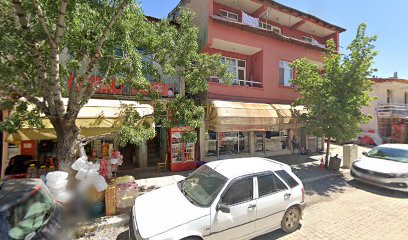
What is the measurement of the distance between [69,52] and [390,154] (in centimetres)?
1330

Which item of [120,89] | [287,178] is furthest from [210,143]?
[287,178]

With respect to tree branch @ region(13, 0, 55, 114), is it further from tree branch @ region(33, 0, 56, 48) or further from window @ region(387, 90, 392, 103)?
window @ region(387, 90, 392, 103)

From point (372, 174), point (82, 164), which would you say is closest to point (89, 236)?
point (82, 164)

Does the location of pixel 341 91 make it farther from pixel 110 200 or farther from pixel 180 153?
pixel 110 200

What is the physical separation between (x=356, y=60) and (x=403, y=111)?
58.1 feet

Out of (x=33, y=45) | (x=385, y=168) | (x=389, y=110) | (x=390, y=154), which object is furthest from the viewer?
(x=389, y=110)

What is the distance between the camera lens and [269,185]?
15.9 feet

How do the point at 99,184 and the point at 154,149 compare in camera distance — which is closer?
the point at 99,184

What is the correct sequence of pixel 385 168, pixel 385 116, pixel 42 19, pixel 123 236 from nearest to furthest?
pixel 42 19 → pixel 123 236 → pixel 385 168 → pixel 385 116

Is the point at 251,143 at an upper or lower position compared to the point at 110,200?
upper

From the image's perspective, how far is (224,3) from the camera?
12.7 meters

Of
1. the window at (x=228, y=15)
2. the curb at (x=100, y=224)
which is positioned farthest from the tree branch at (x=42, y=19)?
the window at (x=228, y=15)

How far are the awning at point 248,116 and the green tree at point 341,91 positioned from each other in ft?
4.74

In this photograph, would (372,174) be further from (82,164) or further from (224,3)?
(224,3)
